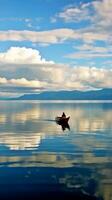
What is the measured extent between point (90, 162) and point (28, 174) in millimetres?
9269

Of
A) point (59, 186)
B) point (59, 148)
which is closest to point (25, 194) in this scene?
point (59, 186)

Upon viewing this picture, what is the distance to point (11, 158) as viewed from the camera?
48719mm

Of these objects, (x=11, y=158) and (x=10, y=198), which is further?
(x=11, y=158)

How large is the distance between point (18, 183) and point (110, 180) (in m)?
8.31

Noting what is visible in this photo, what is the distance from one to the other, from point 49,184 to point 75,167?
25.3 feet

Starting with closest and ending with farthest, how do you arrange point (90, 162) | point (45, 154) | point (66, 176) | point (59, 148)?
point (66, 176)
point (90, 162)
point (45, 154)
point (59, 148)

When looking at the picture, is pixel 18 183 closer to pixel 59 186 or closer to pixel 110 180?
pixel 59 186

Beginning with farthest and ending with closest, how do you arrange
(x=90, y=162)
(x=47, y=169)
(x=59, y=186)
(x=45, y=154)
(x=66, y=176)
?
(x=45, y=154), (x=90, y=162), (x=47, y=169), (x=66, y=176), (x=59, y=186)

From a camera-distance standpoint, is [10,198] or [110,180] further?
[110,180]

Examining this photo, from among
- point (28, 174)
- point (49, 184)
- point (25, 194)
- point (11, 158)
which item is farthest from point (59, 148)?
point (25, 194)

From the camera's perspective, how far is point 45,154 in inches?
2068

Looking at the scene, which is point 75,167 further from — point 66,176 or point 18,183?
point 18,183

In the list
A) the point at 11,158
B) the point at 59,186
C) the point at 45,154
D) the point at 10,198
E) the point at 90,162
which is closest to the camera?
the point at 10,198

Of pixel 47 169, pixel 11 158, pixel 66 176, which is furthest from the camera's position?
pixel 11 158
